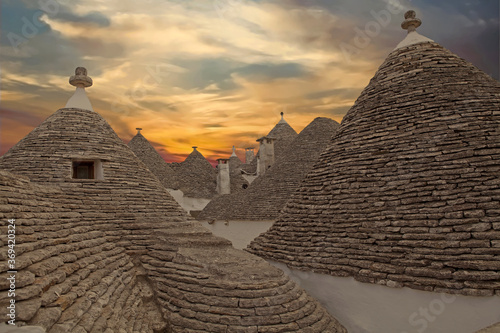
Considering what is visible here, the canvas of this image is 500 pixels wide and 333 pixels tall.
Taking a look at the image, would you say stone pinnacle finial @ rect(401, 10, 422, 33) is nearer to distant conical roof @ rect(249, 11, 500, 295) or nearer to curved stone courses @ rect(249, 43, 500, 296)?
distant conical roof @ rect(249, 11, 500, 295)

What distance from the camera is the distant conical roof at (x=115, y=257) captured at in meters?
4.12

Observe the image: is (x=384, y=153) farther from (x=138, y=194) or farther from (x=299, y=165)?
(x=299, y=165)

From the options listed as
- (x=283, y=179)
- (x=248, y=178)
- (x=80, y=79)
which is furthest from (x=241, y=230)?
(x=80, y=79)

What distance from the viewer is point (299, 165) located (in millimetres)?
15602

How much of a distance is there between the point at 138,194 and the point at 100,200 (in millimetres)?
966

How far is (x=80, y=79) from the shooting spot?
30.9ft

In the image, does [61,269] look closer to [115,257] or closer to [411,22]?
[115,257]

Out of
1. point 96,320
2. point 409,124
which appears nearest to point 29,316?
point 96,320

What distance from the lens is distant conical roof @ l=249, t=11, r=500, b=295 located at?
5707 millimetres

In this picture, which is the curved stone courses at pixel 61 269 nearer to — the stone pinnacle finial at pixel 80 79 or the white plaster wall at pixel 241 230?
the stone pinnacle finial at pixel 80 79

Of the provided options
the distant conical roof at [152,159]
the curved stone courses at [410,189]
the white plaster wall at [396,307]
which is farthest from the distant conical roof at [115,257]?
the distant conical roof at [152,159]

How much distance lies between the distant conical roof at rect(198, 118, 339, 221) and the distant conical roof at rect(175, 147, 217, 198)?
4509mm

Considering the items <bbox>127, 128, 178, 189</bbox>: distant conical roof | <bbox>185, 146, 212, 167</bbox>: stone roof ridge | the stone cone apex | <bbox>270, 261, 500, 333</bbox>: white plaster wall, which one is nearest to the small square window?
the stone cone apex

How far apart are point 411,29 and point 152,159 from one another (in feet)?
49.0
